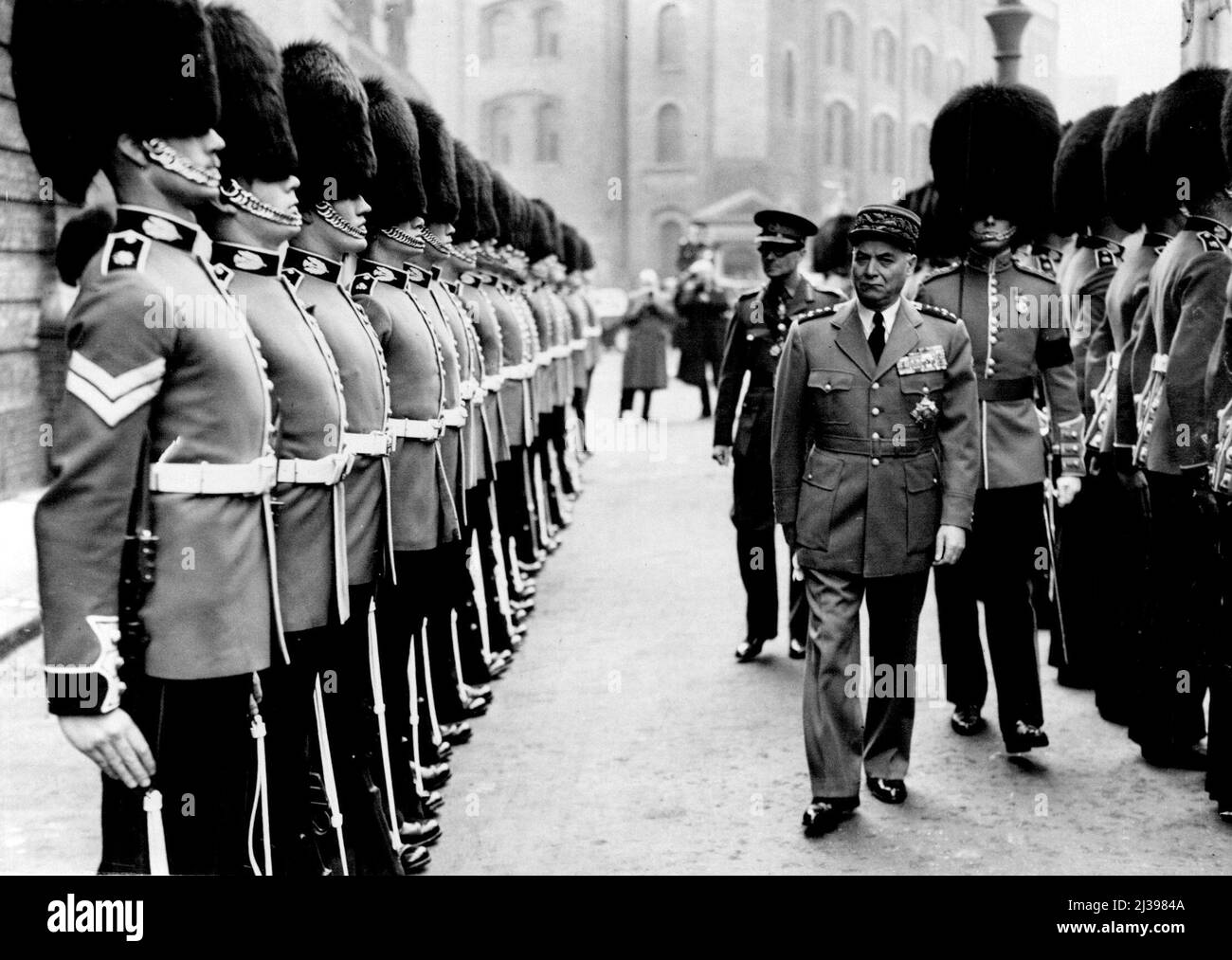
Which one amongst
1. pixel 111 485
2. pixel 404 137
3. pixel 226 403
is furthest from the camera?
pixel 404 137

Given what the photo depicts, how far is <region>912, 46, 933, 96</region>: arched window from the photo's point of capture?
5628 centimetres

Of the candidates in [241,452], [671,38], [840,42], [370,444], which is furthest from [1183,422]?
[840,42]

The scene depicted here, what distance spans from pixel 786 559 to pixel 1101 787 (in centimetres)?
462

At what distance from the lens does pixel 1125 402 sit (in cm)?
622

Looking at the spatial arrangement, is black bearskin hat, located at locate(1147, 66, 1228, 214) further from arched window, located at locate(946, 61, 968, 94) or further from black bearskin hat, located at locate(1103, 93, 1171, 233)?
arched window, located at locate(946, 61, 968, 94)

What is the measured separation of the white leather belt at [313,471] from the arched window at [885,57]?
173 feet

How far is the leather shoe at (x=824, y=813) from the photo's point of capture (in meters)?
5.30

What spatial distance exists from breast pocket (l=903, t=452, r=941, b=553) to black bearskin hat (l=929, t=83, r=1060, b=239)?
4.53ft

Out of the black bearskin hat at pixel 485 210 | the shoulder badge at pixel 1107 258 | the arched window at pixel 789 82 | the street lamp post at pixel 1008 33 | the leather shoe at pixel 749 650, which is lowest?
the leather shoe at pixel 749 650

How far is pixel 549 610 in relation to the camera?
9000 millimetres

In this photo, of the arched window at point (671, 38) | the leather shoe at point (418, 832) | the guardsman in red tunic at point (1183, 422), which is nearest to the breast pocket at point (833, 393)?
the guardsman in red tunic at point (1183, 422)

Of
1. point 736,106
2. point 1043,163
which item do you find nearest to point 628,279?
point 736,106

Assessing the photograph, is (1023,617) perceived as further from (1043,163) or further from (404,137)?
(404,137)

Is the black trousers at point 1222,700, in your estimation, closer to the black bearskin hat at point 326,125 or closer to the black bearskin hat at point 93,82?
the black bearskin hat at point 326,125
